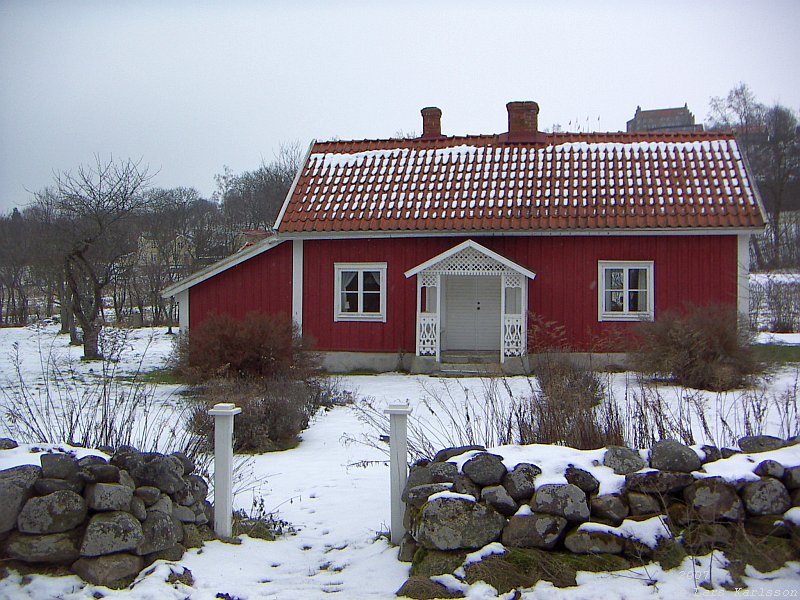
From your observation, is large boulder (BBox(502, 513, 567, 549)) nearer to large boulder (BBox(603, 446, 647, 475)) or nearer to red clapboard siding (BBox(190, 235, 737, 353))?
large boulder (BBox(603, 446, 647, 475))

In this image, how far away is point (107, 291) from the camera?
42312 mm

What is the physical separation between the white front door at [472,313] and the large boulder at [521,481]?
1349 centimetres

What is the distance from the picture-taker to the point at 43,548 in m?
4.80

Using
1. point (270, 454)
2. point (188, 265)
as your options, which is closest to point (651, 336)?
point (270, 454)

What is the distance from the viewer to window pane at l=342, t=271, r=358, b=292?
18.5 m

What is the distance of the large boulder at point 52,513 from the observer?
4.80 m

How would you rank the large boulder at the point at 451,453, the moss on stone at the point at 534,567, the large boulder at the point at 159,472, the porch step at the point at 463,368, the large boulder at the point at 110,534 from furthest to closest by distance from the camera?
1. the porch step at the point at 463,368
2. the large boulder at the point at 451,453
3. the large boulder at the point at 159,472
4. the large boulder at the point at 110,534
5. the moss on stone at the point at 534,567

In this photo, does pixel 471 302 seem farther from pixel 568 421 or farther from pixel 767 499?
pixel 767 499

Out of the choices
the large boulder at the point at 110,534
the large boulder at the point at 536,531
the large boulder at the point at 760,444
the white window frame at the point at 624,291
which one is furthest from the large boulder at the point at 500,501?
the white window frame at the point at 624,291

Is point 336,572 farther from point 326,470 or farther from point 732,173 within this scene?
point 732,173

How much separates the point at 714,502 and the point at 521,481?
126cm

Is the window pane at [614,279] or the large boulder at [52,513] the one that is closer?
the large boulder at [52,513]

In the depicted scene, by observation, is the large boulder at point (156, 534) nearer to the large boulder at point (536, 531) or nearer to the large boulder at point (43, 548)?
the large boulder at point (43, 548)

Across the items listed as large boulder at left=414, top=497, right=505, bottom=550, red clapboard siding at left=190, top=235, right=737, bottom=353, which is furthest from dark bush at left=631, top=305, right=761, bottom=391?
large boulder at left=414, top=497, right=505, bottom=550
